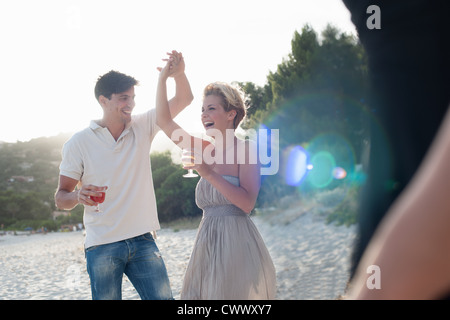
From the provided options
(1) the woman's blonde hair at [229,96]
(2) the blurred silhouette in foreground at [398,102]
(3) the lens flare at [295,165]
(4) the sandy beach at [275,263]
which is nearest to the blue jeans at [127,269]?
(1) the woman's blonde hair at [229,96]

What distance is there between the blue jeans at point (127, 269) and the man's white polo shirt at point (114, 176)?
0.08 meters

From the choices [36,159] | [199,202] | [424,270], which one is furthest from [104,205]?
[36,159]

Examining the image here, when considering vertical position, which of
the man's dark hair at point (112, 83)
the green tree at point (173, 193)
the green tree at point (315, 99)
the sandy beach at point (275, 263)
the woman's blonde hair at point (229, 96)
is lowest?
the sandy beach at point (275, 263)

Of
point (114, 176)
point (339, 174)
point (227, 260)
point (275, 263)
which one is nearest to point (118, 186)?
point (114, 176)

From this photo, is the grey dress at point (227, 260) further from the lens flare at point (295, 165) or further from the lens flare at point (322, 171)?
the lens flare at point (295, 165)

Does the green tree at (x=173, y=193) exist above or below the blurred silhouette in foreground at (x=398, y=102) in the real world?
below

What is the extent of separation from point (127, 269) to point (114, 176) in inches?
26.1

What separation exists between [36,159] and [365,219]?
1897 inches

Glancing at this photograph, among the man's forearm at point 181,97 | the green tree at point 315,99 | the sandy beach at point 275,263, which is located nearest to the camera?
the man's forearm at point 181,97

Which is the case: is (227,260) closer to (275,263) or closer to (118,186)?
(118,186)

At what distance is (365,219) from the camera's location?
0.49 m

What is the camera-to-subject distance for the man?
9.89 feet

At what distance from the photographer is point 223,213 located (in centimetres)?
299

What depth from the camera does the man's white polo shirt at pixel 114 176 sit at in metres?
3.10
